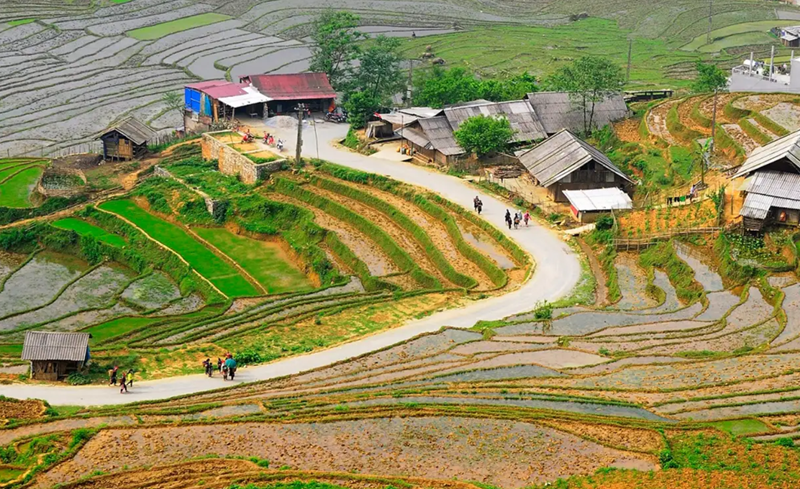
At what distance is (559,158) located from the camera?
195 ft

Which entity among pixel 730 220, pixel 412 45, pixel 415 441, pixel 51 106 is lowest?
pixel 415 441

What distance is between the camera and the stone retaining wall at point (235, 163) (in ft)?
220

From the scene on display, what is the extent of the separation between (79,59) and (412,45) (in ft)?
110

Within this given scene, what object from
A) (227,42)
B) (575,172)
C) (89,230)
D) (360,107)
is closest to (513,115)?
(360,107)

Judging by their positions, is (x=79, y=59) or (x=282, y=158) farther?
(x=79, y=59)

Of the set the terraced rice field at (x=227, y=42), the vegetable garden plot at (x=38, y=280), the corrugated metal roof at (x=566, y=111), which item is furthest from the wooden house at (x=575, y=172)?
the terraced rice field at (x=227, y=42)

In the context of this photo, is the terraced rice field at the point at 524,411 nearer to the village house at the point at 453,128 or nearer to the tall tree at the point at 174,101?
the village house at the point at 453,128

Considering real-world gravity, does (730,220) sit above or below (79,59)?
below

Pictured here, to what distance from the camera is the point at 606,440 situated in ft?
102

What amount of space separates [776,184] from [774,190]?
0.46 meters

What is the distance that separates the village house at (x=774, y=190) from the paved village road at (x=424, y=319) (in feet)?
28.5

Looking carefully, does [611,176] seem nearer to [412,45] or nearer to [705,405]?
[705,405]

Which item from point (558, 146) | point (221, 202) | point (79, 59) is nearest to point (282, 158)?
point (221, 202)

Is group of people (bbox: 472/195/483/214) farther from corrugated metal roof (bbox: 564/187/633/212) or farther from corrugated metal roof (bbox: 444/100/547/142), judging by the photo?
corrugated metal roof (bbox: 444/100/547/142)
